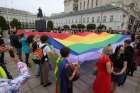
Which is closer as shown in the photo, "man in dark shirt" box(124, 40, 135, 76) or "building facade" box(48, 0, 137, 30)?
"man in dark shirt" box(124, 40, 135, 76)

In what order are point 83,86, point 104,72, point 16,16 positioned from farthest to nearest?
point 16,16 < point 83,86 < point 104,72

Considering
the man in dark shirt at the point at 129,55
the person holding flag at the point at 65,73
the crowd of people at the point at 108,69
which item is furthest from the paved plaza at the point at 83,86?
the person holding flag at the point at 65,73

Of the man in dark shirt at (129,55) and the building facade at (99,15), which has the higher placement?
the building facade at (99,15)

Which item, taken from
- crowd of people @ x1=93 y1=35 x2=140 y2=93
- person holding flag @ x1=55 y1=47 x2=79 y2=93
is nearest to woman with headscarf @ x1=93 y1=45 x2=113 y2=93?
crowd of people @ x1=93 y1=35 x2=140 y2=93

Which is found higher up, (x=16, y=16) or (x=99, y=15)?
(x=16, y=16)

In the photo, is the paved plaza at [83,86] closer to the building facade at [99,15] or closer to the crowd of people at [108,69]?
the crowd of people at [108,69]

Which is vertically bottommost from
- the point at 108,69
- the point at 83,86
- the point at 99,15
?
the point at 83,86

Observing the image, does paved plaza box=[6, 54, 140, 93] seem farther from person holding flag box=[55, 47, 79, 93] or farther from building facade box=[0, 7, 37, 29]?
building facade box=[0, 7, 37, 29]

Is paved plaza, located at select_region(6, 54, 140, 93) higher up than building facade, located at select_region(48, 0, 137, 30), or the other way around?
building facade, located at select_region(48, 0, 137, 30)

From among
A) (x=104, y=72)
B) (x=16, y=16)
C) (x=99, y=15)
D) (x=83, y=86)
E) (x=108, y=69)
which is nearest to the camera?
(x=108, y=69)

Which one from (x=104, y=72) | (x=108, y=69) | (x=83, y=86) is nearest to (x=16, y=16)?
(x=83, y=86)

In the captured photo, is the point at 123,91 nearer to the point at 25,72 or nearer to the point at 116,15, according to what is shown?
the point at 25,72

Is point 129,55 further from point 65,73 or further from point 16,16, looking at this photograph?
point 16,16

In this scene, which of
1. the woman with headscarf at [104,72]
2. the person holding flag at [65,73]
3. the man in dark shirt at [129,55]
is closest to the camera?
the person holding flag at [65,73]
